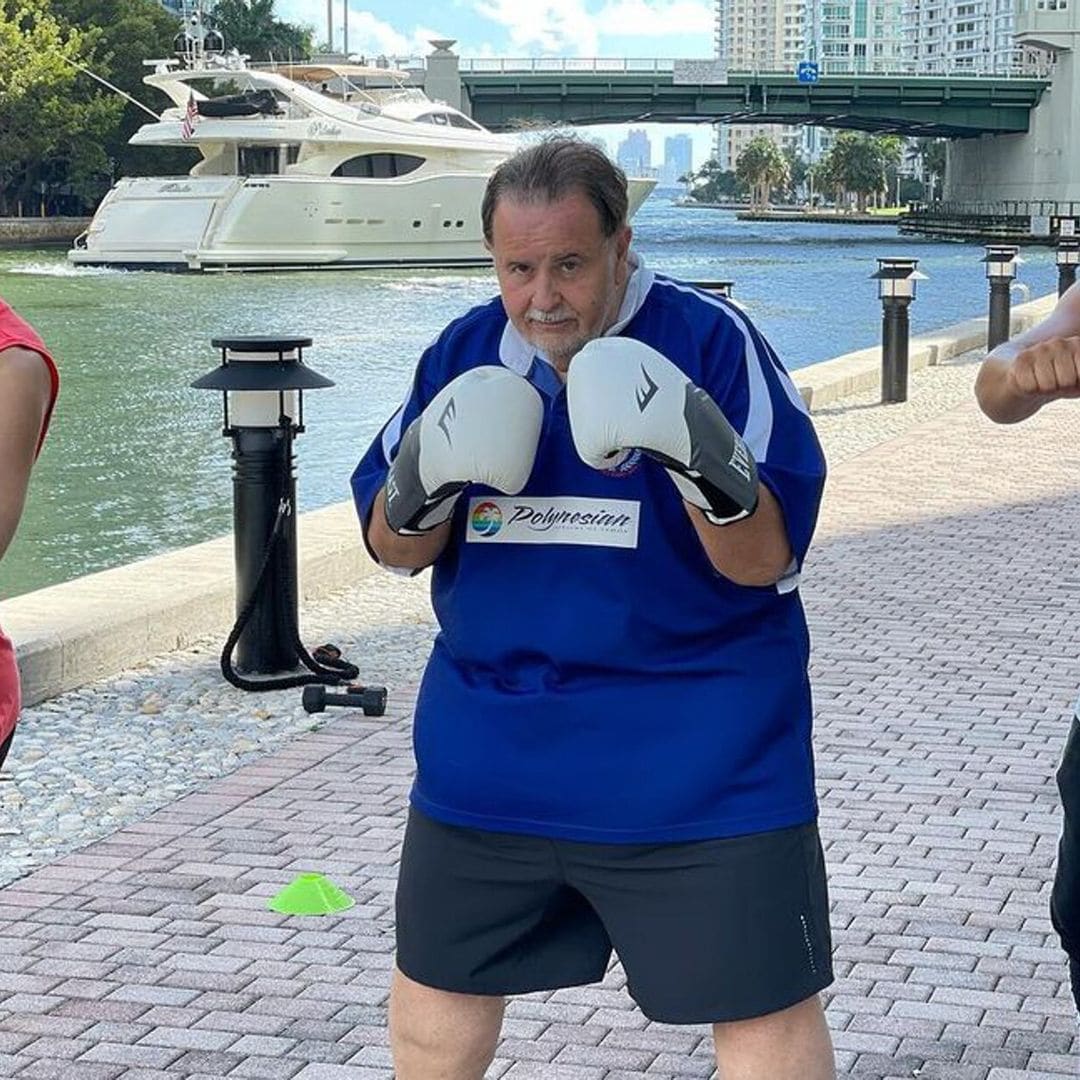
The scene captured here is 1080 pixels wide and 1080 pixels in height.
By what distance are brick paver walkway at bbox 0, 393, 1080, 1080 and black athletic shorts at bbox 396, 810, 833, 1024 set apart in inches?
41.4

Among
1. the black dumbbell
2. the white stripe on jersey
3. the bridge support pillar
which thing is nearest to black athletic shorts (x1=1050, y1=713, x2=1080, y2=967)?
the white stripe on jersey

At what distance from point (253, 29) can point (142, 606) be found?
97.3m

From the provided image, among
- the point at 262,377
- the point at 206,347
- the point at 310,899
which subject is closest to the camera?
the point at 310,899

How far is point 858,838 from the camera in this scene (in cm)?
526

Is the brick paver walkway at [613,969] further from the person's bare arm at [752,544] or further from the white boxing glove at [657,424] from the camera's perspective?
the white boxing glove at [657,424]

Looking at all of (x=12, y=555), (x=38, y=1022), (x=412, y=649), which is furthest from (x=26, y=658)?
(x=12, y=555)

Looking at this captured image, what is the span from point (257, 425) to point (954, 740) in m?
2.49

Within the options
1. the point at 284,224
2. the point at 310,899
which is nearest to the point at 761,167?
the point at 284,224

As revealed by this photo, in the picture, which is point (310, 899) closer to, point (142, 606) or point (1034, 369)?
point (1034, 369)

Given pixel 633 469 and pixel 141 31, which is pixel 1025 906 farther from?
pixel 141 31

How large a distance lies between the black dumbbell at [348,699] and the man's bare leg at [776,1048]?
13.2ft

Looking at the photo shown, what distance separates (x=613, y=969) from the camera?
4352 mm

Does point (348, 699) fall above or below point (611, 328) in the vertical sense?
below

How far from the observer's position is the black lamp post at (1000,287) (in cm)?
1941
